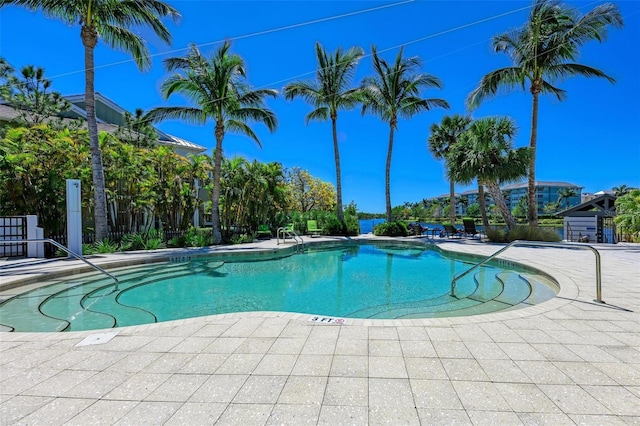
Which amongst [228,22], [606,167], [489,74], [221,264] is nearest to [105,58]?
[228,22]

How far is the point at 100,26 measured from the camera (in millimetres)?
10414

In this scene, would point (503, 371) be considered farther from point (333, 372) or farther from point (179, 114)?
point (179, 114)

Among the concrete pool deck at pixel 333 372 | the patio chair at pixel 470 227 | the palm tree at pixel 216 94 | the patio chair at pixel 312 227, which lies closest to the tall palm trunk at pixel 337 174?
the patio chair at pixel 312 227

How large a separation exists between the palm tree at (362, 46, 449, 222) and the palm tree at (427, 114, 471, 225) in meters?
2.62

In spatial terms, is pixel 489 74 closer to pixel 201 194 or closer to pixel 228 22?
pixel 228 22

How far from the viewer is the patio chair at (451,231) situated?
1608 centimetres

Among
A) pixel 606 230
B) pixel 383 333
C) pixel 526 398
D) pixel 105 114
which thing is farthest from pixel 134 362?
pixel 105 114

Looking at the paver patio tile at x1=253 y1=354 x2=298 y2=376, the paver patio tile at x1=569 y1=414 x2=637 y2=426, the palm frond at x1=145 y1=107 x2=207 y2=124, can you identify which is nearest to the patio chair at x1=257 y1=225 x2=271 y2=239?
the palm frond at x1=145 y1=107 x2=207 y2=124

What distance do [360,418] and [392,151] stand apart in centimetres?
1688

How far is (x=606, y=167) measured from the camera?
41.7 metres

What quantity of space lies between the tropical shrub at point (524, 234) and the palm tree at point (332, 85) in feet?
26.4

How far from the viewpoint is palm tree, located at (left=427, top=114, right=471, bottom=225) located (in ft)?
64.5

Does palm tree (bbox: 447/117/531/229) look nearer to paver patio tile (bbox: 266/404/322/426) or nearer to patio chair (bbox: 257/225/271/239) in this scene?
patio chair (bbox: 257/225/271/239)

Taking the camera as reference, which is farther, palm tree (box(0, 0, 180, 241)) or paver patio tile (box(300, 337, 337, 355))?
palm tree (box(0, 0, 180, 241))
